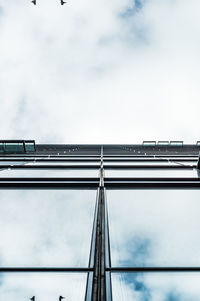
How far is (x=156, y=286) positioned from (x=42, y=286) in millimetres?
1559

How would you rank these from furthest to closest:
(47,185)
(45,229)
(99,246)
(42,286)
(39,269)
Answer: (47,185)
(45,229)
(99,246)
(39,269)
(42,286)

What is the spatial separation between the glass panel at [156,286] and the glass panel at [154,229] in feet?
0.68

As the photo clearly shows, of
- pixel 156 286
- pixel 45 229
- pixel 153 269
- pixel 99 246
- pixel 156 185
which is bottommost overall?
pixel 156 286

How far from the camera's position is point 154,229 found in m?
4.35

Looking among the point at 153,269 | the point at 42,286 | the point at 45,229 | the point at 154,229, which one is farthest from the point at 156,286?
the point at 45,229

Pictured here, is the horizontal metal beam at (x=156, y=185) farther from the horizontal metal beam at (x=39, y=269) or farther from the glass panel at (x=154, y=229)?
the horizontal metal beam at (x=39, y=269)

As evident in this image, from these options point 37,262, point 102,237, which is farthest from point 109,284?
point 37,262

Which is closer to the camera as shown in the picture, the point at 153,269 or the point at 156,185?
the point at 153,269

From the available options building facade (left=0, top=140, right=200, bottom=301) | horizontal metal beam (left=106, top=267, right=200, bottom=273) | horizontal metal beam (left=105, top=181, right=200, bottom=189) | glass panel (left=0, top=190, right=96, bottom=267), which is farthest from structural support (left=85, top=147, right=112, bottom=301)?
horizontal metal beam (left=105, top=181, right=200, bottom=189)

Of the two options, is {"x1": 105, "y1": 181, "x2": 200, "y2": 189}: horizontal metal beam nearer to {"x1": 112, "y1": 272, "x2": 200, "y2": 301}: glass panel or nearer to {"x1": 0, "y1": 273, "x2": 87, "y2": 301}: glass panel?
{"x1": 112, "y1": 272, "x2": 200, "y2": 301}: glass panel

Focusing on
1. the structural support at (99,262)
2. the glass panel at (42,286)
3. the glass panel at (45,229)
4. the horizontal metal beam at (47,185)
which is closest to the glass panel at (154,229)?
the structural support at (99,262)

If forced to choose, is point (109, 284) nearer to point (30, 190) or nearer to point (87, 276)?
point (87, 276)

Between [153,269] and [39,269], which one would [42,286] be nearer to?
[39,269]

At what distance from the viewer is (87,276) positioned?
10.1 feet
